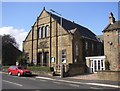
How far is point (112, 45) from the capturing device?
113 ft

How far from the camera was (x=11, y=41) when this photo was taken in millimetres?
60812

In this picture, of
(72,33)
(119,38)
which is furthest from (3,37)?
(119,38)

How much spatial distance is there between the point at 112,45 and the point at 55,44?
12.1 metres

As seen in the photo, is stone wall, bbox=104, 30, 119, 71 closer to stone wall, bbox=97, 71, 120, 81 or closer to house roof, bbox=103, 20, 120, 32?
house roof, bbox=103, 20, 120, 32

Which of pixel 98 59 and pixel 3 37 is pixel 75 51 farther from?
pixel 3 37

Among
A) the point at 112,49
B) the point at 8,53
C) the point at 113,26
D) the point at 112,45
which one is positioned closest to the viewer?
the point at 112,49

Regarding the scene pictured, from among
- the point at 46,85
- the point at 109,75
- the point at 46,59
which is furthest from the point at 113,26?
the point at 46,85

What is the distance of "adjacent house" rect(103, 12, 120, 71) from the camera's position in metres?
33.8

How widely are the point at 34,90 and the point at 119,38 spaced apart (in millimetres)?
21578

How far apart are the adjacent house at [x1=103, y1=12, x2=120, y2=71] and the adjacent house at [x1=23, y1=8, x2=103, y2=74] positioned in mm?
5546

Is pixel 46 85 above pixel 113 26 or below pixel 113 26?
below

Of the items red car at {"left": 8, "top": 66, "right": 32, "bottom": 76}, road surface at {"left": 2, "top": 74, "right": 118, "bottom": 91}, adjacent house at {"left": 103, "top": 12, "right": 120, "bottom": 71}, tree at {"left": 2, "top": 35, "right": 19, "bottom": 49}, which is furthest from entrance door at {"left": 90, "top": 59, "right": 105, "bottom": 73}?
tree at {"left": 2, "top": 35, "right": 19, "bottom": 49}

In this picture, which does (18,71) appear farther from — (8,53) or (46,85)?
(8,53)

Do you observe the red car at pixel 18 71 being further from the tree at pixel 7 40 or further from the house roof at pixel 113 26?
the tree at pixel 7 40
